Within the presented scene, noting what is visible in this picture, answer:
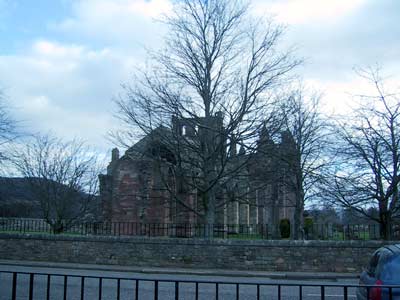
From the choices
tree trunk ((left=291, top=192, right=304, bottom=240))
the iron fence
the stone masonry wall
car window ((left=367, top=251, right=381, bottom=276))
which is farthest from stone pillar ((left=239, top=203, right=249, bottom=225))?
car window ((left=367, top=251, right=381, bottom=276))

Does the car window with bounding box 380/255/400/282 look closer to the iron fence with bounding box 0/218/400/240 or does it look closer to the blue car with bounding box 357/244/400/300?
the blue car with bounding box 357/244/400/300

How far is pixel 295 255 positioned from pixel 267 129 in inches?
281

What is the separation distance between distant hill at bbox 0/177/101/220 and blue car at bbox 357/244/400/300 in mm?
22403

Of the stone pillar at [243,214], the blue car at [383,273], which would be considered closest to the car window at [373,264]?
the blue car at [383,273]

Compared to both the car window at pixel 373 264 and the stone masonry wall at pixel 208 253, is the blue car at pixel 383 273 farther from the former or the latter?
the stone masonry wall at pixel 208 253

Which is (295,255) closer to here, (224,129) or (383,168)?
(383,168)

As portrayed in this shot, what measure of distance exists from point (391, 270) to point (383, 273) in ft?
0.45

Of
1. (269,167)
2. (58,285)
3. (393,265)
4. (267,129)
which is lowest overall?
(58,285)

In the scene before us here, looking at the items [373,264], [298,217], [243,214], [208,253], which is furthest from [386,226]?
[243,214]

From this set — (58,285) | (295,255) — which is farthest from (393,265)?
(295,255)

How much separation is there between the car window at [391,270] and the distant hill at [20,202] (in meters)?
22.8

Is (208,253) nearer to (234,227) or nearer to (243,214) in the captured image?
(234,227)

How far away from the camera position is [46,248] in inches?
810

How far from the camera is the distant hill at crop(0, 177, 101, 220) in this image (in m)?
28.5
